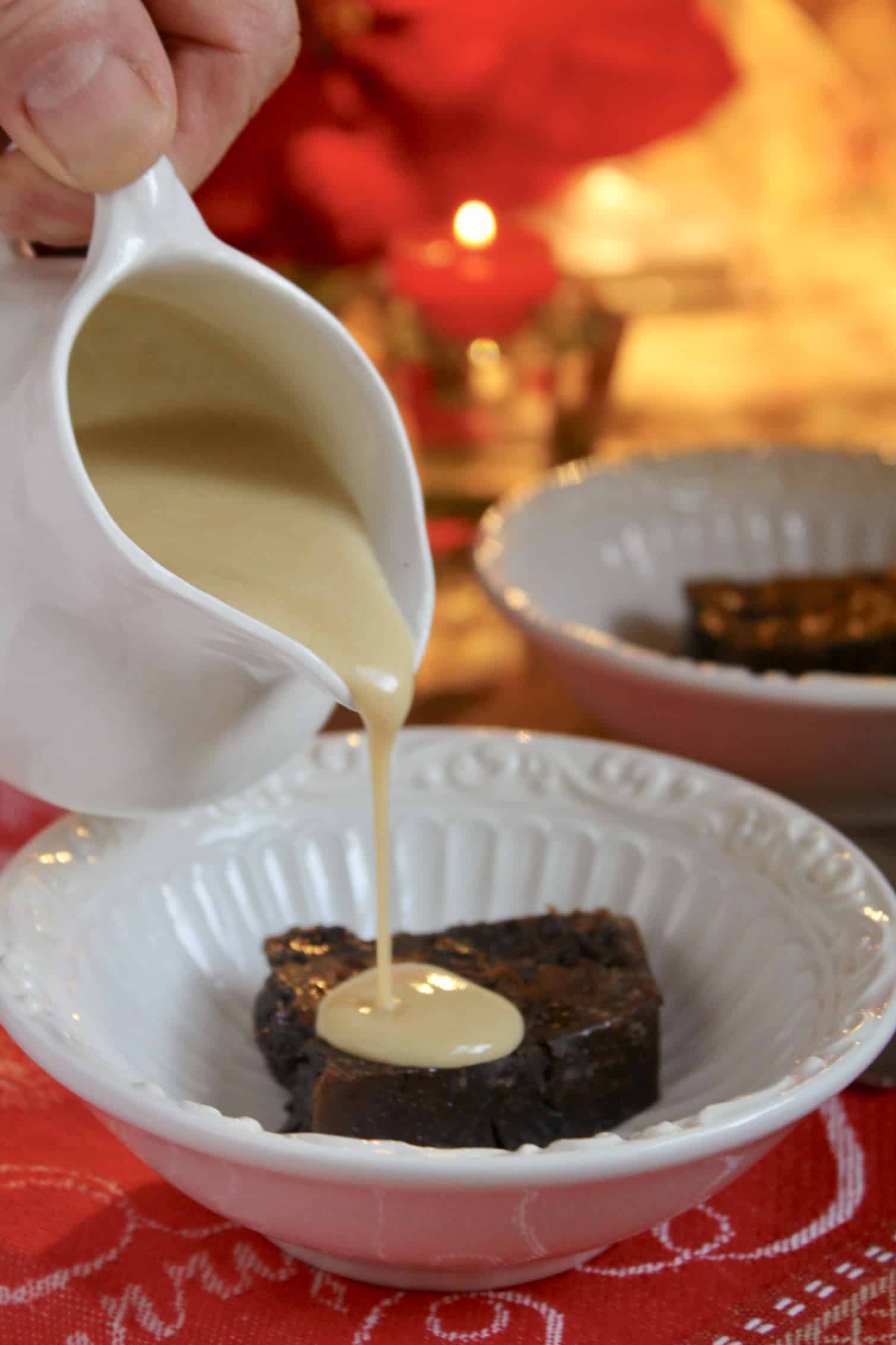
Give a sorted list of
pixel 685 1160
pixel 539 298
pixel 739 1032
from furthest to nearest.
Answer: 1. pixel 539 298
2. pixel 739 1032
3. pixel 685 1160

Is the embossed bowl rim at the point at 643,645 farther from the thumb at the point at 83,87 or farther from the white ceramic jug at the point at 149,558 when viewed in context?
the thumb at the point at 83,87

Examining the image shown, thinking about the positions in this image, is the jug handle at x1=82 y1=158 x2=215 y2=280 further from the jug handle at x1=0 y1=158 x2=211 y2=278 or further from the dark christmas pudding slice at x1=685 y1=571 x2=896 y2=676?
the dark christmas pudding slice at x1=685 y1=571 x2=896 y2=676

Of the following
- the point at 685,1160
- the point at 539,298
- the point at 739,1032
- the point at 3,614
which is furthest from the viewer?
the point at 539,298

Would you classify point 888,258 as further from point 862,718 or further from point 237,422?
point 237,422

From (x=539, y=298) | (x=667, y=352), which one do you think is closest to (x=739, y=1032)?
(x=539, y=298)

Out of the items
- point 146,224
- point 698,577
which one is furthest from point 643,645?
point 146,224

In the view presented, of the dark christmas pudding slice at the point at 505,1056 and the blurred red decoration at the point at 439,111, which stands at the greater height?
the blurred red decoration at the point at 439,111

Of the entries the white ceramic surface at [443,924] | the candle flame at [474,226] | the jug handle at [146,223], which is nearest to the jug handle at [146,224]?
the jug handle at [146,223]
